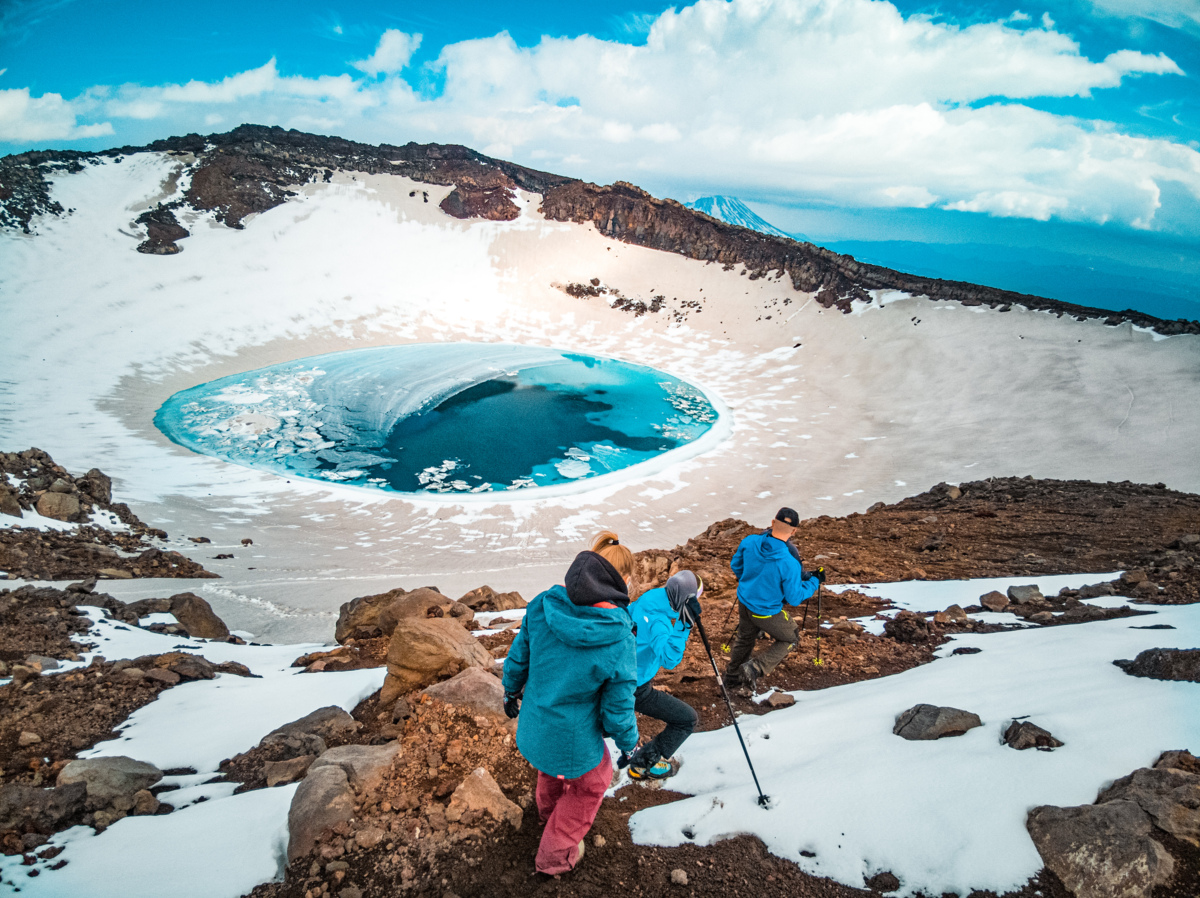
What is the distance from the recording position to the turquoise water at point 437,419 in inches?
730

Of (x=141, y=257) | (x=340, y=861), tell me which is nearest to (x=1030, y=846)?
(x=340, y=861)

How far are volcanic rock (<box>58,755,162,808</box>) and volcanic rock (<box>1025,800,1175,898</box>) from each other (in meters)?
4.88

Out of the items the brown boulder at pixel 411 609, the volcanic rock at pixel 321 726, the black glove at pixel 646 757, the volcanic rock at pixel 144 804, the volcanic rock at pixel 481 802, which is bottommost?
the brown boulder at pixel 411 609

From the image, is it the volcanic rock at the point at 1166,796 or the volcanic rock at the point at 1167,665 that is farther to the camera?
the volcanic rock at the point at 1167,665

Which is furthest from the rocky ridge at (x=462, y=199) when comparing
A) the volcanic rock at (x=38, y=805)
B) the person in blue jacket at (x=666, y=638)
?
the volcanic rock at (x=38, y=805)

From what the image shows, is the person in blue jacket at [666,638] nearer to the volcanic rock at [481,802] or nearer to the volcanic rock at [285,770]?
the volcanic rock at [481,802]

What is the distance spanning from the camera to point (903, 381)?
1046 inches

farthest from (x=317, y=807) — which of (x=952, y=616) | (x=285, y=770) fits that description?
(x=952, y=616)

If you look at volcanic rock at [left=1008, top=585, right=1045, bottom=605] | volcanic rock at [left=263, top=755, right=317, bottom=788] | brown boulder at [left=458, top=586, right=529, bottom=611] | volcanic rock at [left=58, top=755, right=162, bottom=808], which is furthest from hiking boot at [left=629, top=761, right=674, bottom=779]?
brown boulder at [left=458, top=586, right=529, bottom=611]

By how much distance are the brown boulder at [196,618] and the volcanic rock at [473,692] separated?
4.40 meters

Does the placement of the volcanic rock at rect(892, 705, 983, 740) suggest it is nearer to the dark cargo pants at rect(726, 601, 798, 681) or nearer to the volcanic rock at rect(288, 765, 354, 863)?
the dark cargo pants at rect(726, 601, 798, 681)

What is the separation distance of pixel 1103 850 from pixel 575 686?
2269 millimetres

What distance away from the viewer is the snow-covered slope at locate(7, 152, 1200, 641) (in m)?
13.6

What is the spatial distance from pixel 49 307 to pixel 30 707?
35624 mm
